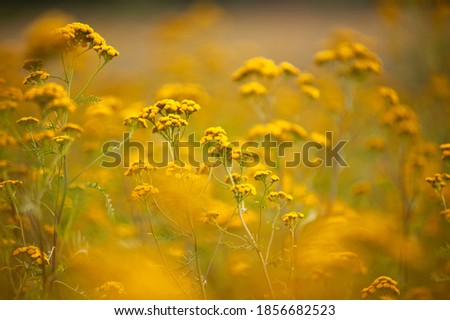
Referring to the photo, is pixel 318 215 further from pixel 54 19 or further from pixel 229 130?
pixel 54 19

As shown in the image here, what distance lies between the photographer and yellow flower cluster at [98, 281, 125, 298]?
2414 mm

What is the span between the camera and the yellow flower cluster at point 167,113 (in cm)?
220

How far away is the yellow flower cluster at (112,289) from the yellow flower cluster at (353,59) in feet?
5.61

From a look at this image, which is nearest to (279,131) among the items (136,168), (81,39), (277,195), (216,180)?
(277,195)

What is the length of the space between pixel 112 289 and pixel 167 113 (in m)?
0.89

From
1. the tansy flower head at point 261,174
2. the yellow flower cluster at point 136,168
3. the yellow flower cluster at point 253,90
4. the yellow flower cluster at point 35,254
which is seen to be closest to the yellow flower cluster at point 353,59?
the yellow flower cluster at point 253,90

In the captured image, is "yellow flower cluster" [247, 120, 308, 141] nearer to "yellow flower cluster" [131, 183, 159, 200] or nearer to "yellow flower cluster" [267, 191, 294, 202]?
"yellow flower cluster" [267, 191, 294, 202]

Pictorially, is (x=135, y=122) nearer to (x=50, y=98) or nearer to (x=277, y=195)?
(x=50, y=98)

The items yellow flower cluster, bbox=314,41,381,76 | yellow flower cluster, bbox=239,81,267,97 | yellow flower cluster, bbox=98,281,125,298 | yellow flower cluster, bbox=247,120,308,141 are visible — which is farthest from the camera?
yellow flower cluster, bbox=314,41,381,76

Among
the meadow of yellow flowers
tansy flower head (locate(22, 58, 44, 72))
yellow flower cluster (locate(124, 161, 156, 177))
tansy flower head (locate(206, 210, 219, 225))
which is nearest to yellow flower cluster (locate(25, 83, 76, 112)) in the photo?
the meadow of yellow flowers

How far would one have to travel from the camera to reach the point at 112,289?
2.46 metres

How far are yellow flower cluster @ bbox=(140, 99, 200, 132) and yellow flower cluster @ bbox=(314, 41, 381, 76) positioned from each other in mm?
1113

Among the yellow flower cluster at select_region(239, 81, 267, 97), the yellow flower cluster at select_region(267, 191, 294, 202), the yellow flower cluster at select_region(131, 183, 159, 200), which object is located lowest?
the yellow flower cluster at select_region(131, 183, 159, 200)
